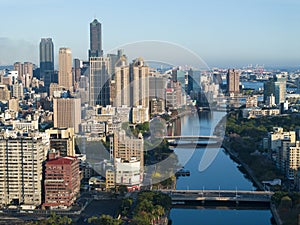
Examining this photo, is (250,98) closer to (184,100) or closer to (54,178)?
(184,100)

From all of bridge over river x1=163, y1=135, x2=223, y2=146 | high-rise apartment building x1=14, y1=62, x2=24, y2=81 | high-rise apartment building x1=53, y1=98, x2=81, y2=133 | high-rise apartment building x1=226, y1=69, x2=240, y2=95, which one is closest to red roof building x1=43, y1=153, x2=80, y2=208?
bridge over river x1=163, y1=135, x2=223, y2=146

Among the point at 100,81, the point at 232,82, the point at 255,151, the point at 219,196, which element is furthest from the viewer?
the point at 232,82

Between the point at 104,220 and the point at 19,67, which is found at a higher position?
the point at 19,67

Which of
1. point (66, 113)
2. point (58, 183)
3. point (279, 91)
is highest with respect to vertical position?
point (279, 91)

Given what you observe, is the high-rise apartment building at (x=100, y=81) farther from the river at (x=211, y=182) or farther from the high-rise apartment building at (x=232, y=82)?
the high-rise apartment building at (x=232, y=82)

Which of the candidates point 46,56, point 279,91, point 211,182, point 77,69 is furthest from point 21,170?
point 46,56

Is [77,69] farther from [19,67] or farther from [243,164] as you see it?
[243,164]

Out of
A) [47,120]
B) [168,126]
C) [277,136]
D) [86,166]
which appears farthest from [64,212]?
[47,120]
